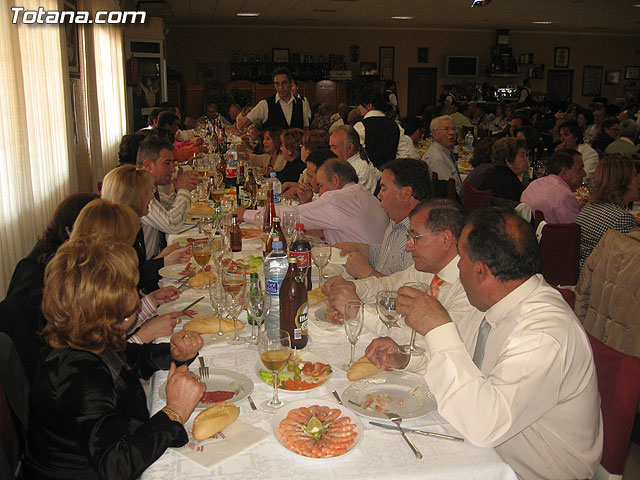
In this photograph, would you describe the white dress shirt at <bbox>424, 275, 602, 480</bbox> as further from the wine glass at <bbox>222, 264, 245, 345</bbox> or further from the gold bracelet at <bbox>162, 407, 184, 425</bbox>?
the wine glass at <bbox>222, 264, 245, 345</bbox>

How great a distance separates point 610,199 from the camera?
151 inches

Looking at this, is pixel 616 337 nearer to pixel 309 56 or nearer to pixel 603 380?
pixel 603 380

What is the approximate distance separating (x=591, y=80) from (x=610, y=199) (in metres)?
17.8

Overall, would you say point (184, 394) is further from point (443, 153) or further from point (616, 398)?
point (443, 153)

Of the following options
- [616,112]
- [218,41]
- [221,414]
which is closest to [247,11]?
[218,41]

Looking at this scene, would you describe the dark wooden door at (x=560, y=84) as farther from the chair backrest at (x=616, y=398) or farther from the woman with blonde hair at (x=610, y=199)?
the chair backrest at (x=616, y=398)

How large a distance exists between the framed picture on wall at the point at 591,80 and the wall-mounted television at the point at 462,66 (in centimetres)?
412

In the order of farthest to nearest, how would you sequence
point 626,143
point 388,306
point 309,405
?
point 626,143
point 388,306
point 309,405

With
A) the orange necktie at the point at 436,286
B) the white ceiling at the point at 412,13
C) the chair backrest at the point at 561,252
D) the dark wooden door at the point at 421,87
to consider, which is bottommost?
the chair backrest at the point at 561,252

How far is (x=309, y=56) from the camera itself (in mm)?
17016

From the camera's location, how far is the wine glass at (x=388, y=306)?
189 centimetres

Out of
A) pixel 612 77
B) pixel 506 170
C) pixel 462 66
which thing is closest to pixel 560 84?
pixel 612 77

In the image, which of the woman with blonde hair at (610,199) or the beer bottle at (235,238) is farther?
the woman with blonde hair at (610,199)

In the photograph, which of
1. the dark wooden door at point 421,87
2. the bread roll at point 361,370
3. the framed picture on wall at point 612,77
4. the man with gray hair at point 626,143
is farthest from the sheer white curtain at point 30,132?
the framed picture on wall at point 612,77
